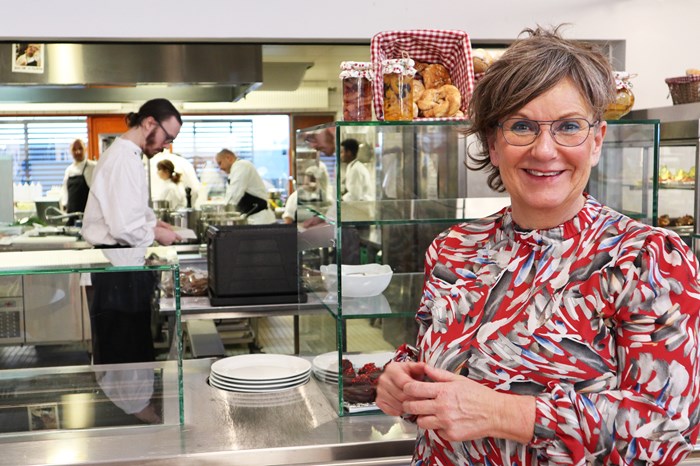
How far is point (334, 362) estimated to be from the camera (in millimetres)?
2285

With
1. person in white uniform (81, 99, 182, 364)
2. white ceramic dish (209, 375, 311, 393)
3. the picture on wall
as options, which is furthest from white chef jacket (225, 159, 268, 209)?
white ceramic dish (209, 375, 311, 393)

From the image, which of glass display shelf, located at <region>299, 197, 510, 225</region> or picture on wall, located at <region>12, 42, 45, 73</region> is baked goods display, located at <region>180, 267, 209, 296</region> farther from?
glass display shelf, located at <region>299, 197, 510, 225</region>

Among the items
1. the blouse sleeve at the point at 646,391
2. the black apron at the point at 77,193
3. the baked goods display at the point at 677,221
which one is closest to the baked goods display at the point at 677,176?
the baked goods display at the point at 677,221

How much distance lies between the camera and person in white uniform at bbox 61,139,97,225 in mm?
8023

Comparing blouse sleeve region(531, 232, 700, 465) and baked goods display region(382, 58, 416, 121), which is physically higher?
baked goods display region(382, 58, 416, 121)

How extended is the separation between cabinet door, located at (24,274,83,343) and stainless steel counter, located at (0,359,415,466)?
31 centimetres

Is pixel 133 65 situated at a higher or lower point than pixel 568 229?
higher

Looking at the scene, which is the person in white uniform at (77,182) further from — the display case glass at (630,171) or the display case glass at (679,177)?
the display case glass at (630,171)

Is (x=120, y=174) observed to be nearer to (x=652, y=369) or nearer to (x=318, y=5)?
(x=318, y=5)

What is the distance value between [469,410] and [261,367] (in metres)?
1.25

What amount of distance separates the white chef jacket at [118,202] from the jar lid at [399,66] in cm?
205

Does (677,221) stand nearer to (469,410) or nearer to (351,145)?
(351,145)

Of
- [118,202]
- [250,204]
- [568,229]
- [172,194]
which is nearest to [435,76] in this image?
[568,229]

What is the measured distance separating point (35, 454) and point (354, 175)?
3.43 ft
